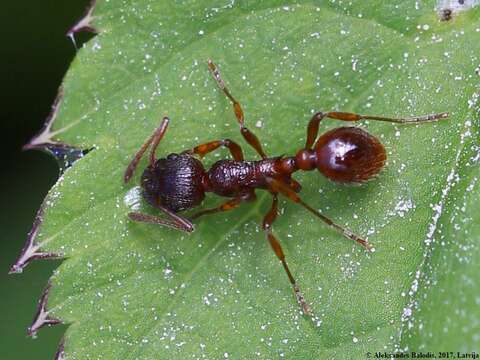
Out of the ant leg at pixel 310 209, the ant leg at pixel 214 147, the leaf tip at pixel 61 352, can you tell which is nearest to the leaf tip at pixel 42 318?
the leaf tip at pixel 61 352

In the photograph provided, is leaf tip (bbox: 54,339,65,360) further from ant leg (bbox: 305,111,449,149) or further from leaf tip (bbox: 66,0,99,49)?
ant leg (bbox: 305,111,449,149)

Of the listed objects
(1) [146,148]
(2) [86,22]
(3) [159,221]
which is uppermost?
(2) [86,22]

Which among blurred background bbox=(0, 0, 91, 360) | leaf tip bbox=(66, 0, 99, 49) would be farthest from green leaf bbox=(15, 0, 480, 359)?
blurred background bbox=(0, 0, 91, 360)

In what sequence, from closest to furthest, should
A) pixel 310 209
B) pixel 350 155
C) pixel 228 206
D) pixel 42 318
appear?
pixel 350 155
pixel 310 209
pixel 42 318
pixel 228 206

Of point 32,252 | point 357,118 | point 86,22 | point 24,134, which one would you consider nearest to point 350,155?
point 357,118

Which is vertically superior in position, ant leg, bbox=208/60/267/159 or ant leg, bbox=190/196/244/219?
ant leg, bbox=208/60/267/159

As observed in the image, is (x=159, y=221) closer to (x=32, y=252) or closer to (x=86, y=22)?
(x=32, y=252)

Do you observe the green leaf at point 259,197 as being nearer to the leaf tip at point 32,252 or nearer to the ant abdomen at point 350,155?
the leaf tip at point 32,252

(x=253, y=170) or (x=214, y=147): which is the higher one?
(x=214, y=147)
